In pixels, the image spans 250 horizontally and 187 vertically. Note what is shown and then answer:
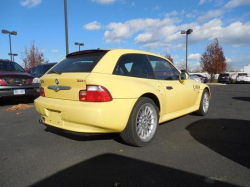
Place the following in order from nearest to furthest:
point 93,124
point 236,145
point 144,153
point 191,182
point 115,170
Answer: point 191,182 → point 115,170 → point 93,124 → point 144,153 → point 236,145

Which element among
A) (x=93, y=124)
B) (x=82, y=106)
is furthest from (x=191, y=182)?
(x=82, y=106)

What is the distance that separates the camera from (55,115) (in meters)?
3.24

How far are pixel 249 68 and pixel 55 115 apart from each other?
3157 inches

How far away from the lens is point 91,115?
2812mm

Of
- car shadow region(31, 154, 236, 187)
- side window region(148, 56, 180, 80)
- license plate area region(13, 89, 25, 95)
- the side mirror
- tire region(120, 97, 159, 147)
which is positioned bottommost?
car shadow region(31, 154, 236, 187)

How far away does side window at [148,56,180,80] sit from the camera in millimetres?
4027

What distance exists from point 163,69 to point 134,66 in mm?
893

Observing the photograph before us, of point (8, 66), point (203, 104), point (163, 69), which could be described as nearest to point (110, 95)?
point (163, 69)

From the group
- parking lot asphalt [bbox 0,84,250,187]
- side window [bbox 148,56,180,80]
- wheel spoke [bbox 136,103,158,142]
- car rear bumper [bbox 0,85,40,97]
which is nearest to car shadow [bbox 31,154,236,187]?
parking lot asphalt [bbox 0,84,250,187]

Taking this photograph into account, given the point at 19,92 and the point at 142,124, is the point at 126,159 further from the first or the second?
the point at 19,92

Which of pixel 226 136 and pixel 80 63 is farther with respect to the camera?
pixel 226 136

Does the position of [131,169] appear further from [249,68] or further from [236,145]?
[249,68]

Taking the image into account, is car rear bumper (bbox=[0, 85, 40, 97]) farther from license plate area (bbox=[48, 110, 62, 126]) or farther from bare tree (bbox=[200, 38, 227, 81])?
bare tree (bbox=[200, 38, 227, 81])

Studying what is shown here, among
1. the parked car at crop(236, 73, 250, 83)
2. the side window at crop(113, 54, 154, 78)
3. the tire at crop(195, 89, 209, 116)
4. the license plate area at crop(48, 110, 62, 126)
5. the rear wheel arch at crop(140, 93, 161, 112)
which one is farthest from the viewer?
the parked car at crop(236, 73, 250, 83)
